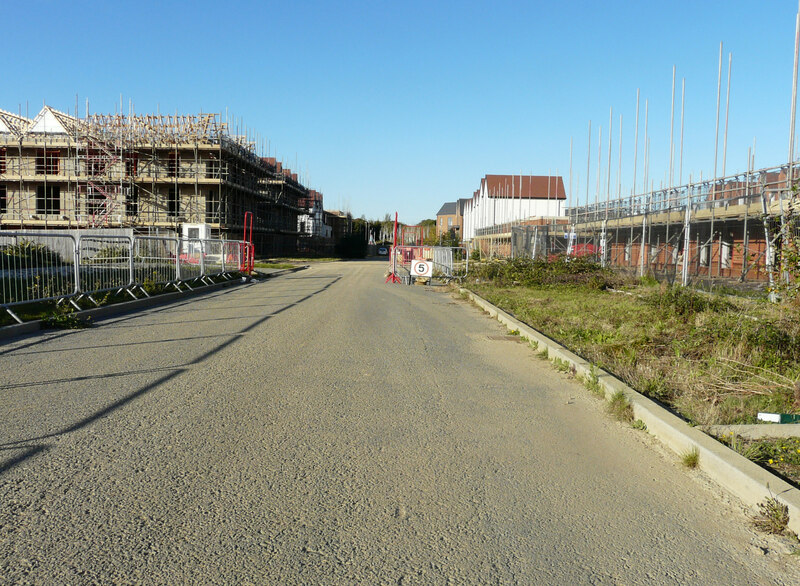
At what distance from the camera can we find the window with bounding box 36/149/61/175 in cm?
4822

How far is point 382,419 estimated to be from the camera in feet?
19.7

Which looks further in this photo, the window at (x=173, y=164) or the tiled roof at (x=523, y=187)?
the tiled roof at (x=523, y=187)

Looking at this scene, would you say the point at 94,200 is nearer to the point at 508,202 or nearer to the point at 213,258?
the point at 213,258

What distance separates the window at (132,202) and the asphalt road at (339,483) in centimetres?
4213

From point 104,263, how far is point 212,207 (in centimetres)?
3412

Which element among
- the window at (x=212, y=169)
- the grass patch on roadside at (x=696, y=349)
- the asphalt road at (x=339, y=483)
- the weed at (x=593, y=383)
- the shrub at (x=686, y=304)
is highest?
the window at (x=212, y=169)

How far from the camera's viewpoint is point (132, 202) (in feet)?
155

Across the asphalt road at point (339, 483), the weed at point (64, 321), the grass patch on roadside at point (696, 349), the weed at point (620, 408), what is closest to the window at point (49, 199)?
the weed at point (64, 321)

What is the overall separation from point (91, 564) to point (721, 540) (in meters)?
3.37

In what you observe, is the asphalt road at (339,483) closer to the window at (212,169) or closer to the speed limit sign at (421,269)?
the speed limit sign at (421,269)

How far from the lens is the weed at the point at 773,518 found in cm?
377

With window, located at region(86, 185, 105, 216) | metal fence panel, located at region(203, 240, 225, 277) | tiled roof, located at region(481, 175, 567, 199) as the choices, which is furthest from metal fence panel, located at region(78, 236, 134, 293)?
tiled roof, located at region(481, 175, 567, 199)

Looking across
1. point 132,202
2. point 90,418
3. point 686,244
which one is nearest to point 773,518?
point 90,418

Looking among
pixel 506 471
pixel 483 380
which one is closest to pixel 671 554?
pixel 506 471
